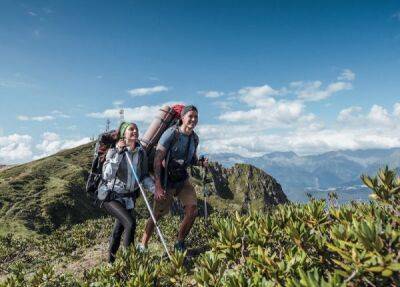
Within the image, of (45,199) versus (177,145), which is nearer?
(177,145)

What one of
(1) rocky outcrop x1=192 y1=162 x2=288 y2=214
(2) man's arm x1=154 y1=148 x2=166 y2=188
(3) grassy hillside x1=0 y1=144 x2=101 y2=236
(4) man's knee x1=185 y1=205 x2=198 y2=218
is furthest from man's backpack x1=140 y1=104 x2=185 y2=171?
(1) rocky outcrop x1=192 y1=162 x2=288 y2=214

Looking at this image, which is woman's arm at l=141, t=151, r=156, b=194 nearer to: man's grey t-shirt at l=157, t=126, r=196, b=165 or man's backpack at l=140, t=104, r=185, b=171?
man's backpack at l=140, t=104, r=185, b=171

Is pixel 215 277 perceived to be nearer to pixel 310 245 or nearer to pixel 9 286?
pixel 310 245

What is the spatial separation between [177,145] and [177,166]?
50 cm

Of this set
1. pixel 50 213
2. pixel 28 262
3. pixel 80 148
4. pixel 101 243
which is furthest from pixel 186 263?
pixel 80 148

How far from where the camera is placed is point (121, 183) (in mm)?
8555

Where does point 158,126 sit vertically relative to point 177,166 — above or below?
above

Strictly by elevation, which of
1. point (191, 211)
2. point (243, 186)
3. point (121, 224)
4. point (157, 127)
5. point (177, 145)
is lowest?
point (243, 186)

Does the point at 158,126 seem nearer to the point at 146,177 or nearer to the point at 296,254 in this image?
the point at 146,177

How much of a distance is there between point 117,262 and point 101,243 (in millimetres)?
9756

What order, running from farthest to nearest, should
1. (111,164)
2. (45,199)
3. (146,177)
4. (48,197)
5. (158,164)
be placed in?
(48,197)
(45,199)
(146,177)
(158,164)
(111,164)

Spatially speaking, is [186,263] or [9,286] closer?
[9,286]

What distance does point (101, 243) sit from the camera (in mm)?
15656

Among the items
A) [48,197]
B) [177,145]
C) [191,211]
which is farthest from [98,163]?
[48,197]
